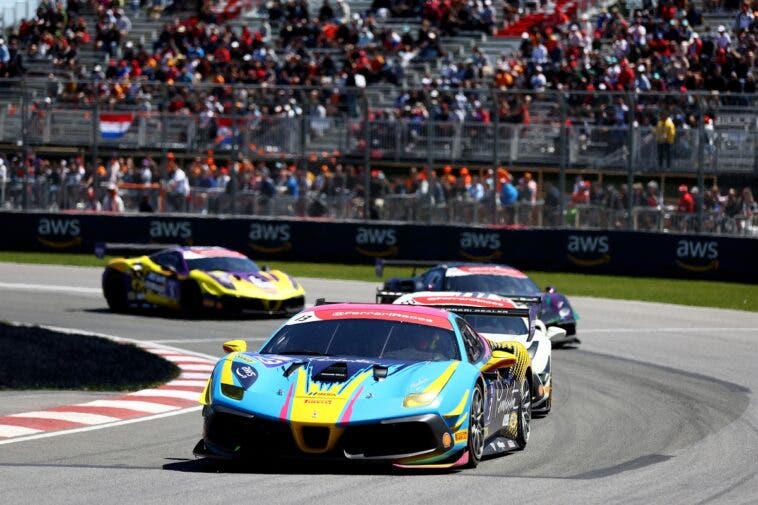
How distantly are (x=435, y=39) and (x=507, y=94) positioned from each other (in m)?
10.6

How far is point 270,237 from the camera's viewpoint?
1326 inches

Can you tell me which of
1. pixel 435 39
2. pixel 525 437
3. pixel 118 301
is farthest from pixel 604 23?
pixel 525 437

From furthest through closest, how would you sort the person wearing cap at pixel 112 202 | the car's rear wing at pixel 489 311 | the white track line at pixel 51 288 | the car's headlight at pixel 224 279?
the person wearing cap at pixel 112 202, the white track line at pixel 51 288, the car's headlight at pixel 224 279, the car's rear wing at pixel 489 311

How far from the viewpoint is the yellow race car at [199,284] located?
73.9ft

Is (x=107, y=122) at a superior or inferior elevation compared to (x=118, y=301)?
superior

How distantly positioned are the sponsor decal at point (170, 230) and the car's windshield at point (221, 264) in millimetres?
10294

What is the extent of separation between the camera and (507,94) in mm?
30922

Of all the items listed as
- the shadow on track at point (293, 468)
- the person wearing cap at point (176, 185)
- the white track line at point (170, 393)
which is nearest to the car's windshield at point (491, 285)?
the white track line at point (170, 393)

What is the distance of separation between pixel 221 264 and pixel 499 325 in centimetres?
942

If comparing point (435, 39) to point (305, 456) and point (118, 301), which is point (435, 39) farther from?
point (305, 456)

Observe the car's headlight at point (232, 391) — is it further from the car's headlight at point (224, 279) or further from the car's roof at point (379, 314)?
the car's headlight at point (224, 279)

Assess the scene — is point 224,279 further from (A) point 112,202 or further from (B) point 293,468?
(B) point 293,468

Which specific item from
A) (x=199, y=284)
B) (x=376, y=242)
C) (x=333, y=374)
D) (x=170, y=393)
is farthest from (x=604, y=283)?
(x=333, y=374)

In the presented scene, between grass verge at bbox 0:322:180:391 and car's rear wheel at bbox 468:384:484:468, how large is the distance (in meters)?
5.36
